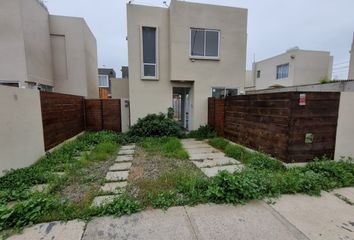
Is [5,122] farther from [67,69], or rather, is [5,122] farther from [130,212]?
[67,69]

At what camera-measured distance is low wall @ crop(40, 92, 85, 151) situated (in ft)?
16.0

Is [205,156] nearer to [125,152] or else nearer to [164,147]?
[164,147]

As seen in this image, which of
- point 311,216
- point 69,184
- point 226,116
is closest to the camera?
point 311,216

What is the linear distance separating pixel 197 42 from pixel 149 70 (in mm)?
2528

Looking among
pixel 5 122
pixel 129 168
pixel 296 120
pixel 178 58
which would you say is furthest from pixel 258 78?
pixel 5 122

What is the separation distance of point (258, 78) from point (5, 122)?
25.8 meters

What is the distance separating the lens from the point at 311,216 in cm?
239

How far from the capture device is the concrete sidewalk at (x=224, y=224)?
2021 mm

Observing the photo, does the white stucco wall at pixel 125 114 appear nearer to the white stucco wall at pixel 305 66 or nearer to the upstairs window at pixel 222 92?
the upstairs window at pixel 222 92

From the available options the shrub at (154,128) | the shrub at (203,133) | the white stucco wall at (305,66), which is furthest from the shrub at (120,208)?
the white stucco wall at (305,66)

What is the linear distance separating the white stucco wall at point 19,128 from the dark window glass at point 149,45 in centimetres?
458

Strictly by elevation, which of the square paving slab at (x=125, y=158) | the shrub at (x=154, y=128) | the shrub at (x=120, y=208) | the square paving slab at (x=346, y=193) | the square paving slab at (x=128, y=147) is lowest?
the square paving slab at (x=128, y=147)

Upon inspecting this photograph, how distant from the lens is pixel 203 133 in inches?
311

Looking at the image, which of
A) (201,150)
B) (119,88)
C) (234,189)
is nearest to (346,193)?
(234,189)
